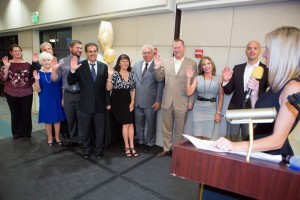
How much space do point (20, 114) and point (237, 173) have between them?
13.1 ft

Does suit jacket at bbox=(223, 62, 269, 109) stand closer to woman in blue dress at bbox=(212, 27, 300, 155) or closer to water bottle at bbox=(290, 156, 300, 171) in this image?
woman in blue dress at bbox=(212, 27, 300, 155)

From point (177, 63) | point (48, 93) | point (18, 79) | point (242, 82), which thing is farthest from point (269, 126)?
point (18, 79)

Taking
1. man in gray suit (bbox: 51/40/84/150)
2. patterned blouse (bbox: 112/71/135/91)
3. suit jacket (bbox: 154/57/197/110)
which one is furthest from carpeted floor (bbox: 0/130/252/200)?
patterned blouse (bbox: 112/71/135/91)

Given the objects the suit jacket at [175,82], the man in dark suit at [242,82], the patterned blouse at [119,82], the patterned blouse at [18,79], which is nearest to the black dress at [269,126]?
the man in dark suit at [242,82]

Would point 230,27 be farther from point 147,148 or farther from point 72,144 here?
point 72,144

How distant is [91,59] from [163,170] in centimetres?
184

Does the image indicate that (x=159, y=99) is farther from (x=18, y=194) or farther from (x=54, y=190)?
(x=18, y=194)

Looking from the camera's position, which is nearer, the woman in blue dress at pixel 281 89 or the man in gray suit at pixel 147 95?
the woman in blue dress at pixel 281 89

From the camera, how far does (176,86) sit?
3021 mm

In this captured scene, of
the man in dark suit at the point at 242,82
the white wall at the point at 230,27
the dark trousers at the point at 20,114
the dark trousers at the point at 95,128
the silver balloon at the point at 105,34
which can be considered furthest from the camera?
the silver balloon at the point at 105,34

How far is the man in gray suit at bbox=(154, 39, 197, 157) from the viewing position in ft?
9.80

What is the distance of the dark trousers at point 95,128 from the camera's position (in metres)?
2.96

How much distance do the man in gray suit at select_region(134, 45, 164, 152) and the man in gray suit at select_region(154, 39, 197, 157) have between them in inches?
6.1

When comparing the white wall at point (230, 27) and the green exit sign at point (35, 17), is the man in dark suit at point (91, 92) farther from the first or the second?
the green exit sign at point (35, 17)
